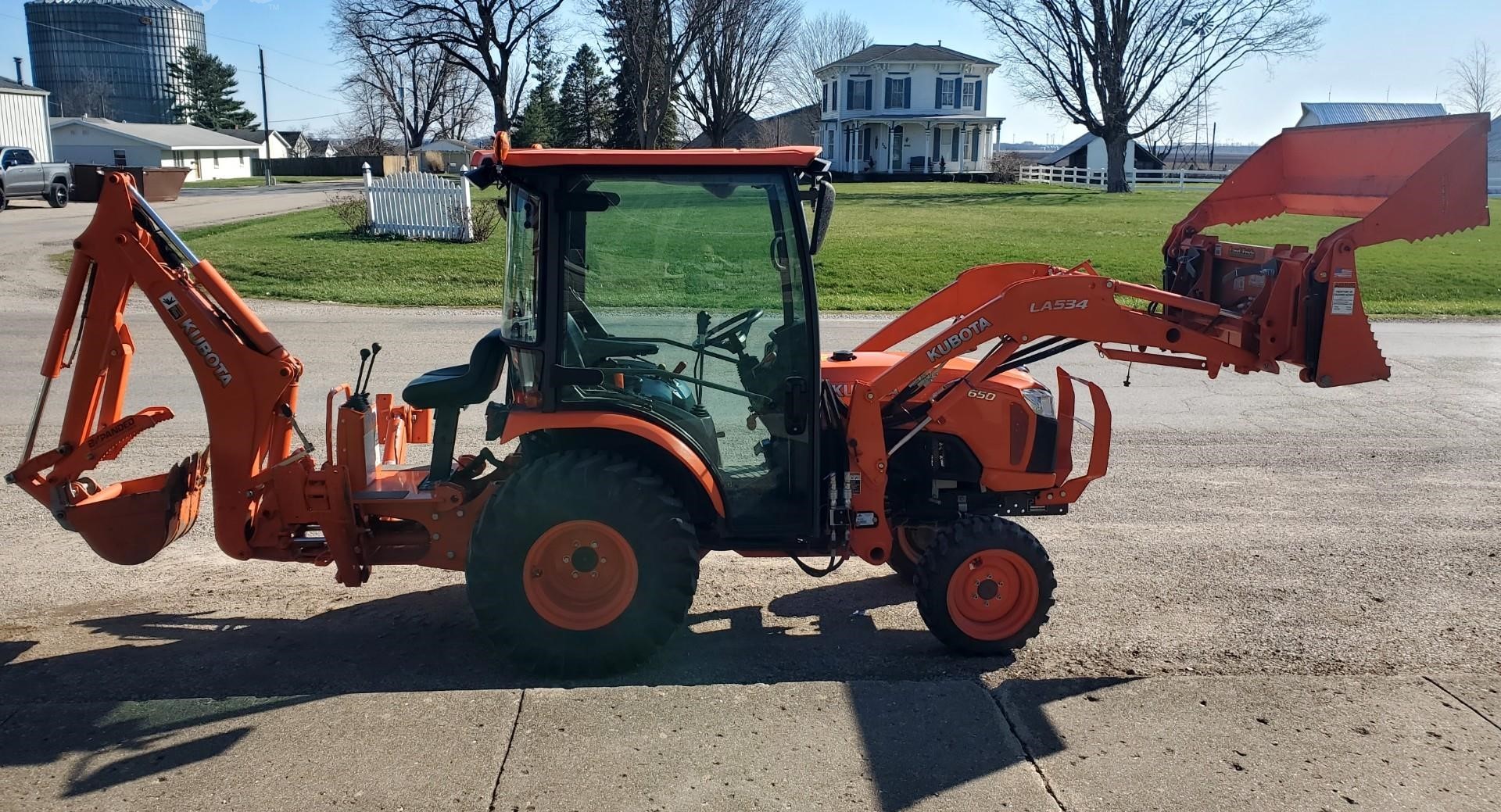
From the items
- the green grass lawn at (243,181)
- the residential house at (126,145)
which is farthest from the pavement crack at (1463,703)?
the residential house at (126,145)

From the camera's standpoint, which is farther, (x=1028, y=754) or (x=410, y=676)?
(x=410, y=676)

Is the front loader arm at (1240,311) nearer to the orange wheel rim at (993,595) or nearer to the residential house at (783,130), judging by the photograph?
the orange wheel rim at (993,595)

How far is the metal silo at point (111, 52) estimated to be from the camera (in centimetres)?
9519

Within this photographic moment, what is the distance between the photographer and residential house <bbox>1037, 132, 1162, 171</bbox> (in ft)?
233

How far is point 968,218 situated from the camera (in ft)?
105

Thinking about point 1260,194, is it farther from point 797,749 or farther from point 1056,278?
point 797,749

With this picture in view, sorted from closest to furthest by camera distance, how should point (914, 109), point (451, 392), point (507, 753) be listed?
1. point (507, 753)
2. point (451, 392)
3. point (914, 109)

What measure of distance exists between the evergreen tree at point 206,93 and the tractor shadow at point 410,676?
301 feet

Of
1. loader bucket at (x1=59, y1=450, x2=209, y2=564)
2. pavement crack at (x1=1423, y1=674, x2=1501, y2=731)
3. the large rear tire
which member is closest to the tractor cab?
the large rear tire

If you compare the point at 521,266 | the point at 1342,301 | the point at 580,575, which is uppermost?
the point at 521,266

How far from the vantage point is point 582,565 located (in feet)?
15.6

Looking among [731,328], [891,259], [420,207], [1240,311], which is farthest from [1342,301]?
[420,207]

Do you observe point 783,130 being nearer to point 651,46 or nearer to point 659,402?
point 651,46

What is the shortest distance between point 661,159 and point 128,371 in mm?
2520
